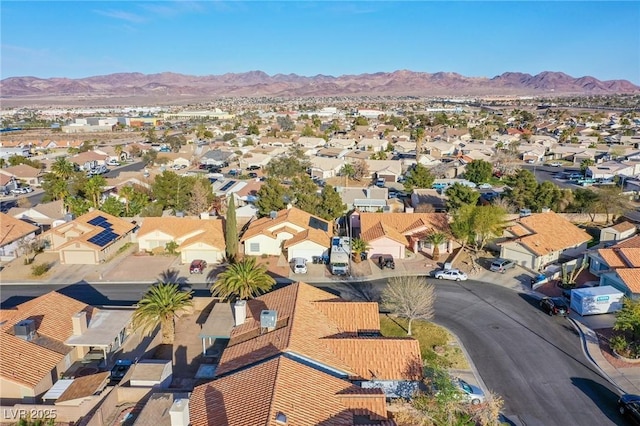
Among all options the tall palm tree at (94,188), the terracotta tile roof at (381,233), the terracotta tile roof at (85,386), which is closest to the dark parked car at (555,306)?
the terracotta tile roof at (381,233)

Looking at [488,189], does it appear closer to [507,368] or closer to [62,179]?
[507,368]

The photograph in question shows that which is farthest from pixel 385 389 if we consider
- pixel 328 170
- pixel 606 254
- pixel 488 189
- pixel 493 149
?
pixel 493 149

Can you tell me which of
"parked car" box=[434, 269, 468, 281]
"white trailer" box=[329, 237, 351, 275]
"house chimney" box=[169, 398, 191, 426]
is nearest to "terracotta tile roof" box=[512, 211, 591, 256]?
"parked car" box=[434, 269, 468, 281]

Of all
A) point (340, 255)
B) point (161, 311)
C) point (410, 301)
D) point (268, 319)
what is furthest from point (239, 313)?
point (340, 255)

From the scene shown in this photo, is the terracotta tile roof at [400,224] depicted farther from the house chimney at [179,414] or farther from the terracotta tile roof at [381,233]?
the house chimney at [179,414]

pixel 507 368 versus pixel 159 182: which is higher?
pixel 159 182

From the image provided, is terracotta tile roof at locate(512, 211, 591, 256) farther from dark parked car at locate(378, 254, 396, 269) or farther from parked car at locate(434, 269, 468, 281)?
dark parked car at locate(378, 254, 396, 269)

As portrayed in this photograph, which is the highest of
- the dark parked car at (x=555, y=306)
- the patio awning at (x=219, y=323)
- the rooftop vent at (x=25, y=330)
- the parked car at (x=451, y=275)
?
the rooftop vent at (x=25, y=330)
